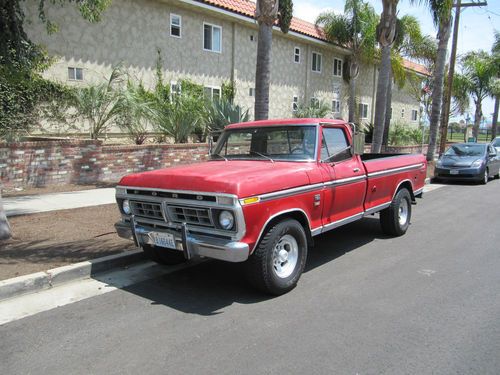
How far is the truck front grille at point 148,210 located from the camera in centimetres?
500

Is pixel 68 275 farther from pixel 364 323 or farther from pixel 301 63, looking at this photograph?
pixel 301 63

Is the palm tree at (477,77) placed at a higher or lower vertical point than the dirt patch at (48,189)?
higher

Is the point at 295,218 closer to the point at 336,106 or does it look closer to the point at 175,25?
the point at 175,25

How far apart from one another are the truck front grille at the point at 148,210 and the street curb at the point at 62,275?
2.83ft

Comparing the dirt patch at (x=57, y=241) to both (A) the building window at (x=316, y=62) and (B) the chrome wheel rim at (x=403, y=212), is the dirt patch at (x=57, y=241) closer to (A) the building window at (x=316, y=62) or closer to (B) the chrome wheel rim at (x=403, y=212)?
(B) the chrome wheel rim at (x=403, y=212)

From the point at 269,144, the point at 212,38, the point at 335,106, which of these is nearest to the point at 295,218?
the point at 269,144

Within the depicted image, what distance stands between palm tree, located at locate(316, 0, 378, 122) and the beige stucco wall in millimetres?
965

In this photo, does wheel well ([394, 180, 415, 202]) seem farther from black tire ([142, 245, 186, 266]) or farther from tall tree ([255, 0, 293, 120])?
tall tree ([255, 0, 293, 120])

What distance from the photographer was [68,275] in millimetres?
5199

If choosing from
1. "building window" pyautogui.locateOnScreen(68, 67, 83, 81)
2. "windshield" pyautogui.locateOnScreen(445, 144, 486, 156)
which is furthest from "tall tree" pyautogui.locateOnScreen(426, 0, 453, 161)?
"building window" pyautogui.locateOnScreen(68, 67, 83, 81)

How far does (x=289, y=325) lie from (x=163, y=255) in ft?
7.46

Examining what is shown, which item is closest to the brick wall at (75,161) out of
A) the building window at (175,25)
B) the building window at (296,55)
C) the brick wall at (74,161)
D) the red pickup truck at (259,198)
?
the brick wall at (74,161)

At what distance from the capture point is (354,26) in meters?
25.3

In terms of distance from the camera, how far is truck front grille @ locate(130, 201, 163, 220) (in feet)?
16.4
